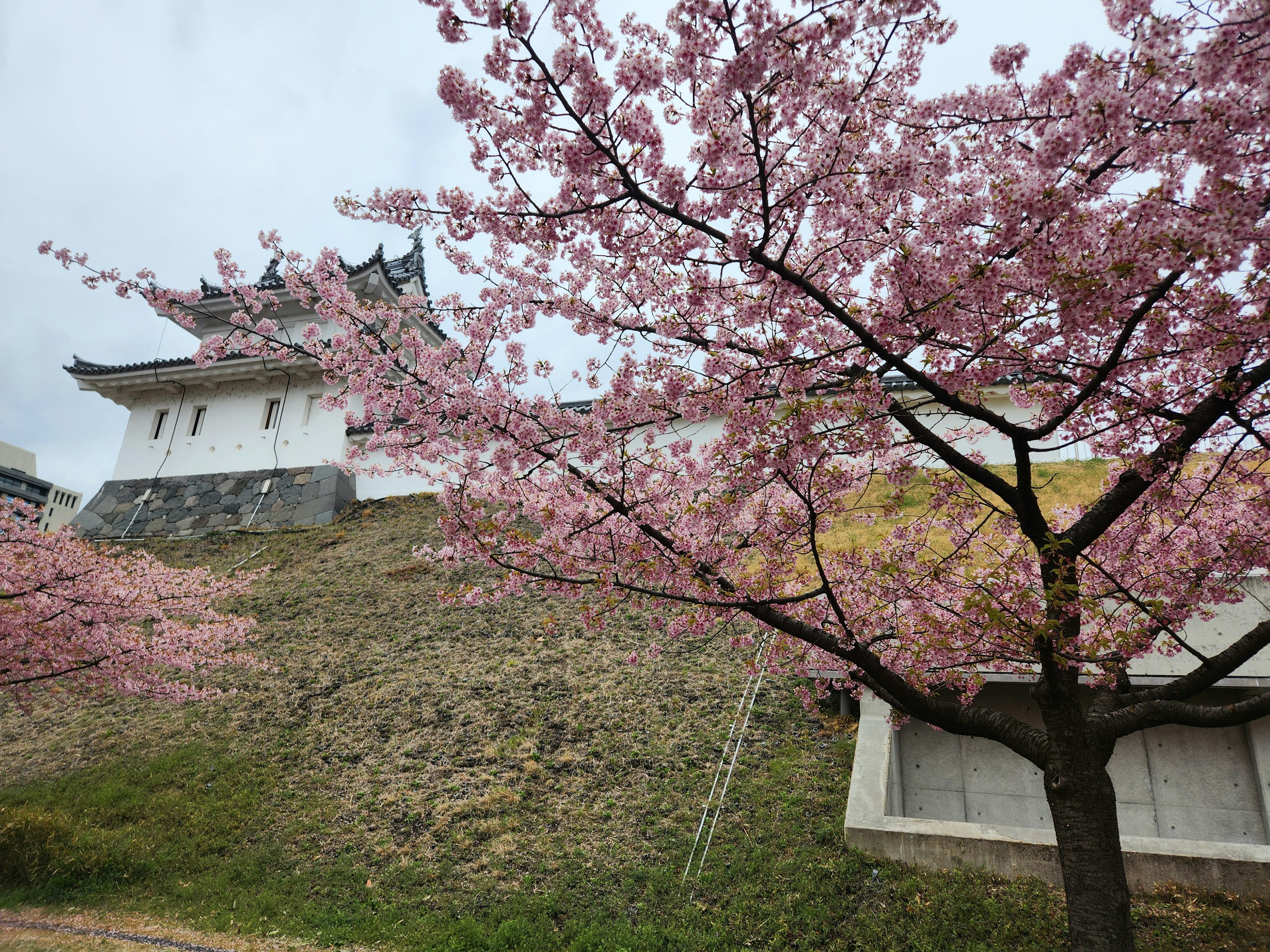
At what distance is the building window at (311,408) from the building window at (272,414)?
89 centimetres

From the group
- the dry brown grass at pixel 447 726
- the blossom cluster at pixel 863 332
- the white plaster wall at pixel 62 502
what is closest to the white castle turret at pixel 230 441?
the dry brown grass at pixel 447 726

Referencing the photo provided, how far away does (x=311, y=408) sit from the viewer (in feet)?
66.3

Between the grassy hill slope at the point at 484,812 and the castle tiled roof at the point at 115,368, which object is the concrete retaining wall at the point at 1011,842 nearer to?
the grassy hill slope at the point at 484,812

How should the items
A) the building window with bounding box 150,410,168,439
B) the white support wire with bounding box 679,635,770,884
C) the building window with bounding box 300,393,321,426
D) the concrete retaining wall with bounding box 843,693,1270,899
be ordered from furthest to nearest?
the building window with bounding box 150,410,168,439, the building window with bounding box 300,393,321,426, the white support wire with bounding box 679,635,770,884, the concrete retaining wall with bounding box 843,693,1270,899

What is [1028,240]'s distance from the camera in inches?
141

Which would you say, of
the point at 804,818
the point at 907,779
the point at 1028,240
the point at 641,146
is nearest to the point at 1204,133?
the point at 1028,240

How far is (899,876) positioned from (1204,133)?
536 centimetres

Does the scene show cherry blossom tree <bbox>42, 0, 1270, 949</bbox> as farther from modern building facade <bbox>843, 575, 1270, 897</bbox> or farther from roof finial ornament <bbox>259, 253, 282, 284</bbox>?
roof finial ornament <bbox>259, 253, 282, 284</bbox>

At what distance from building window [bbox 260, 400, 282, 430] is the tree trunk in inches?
835

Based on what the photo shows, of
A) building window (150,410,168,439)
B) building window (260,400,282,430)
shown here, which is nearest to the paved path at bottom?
building window (260,400,282,430)

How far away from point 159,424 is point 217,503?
4.52 metres

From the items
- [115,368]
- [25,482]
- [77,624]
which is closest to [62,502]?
[25,482]

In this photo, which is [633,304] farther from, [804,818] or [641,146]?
[804,818]

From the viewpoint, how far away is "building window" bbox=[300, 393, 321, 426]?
20062 millimetres
